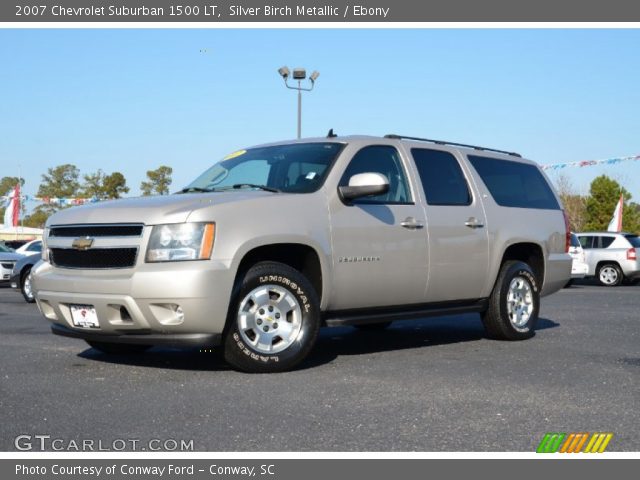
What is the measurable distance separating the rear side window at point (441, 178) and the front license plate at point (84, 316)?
309cm

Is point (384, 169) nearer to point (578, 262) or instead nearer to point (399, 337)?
point (399, 337)

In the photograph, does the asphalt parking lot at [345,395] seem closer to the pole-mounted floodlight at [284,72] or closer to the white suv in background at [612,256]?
the white suv in background at [612,256]

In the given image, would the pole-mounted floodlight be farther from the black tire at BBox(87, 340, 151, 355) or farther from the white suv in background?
the black tire at BBox(87, 340, 151, 355)

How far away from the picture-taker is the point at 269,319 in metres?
6.30

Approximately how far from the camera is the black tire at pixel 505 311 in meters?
8.26

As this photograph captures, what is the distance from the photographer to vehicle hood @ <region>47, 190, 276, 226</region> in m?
6.03

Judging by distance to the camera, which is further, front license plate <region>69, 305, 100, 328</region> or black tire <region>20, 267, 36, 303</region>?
black tire <region>20, 267, 36, 303</region>

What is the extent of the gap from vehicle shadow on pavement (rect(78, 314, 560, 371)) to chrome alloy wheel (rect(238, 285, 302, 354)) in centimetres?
35

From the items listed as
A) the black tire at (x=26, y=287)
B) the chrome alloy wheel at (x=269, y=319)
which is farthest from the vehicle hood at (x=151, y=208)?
the black tire at (x=26, y=287)

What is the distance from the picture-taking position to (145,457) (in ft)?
12.7

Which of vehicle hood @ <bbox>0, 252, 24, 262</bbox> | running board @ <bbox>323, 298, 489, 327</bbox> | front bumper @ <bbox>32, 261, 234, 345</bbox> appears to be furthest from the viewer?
vehicle hood @ <bbox>0, 252, 24, 262</bbox>

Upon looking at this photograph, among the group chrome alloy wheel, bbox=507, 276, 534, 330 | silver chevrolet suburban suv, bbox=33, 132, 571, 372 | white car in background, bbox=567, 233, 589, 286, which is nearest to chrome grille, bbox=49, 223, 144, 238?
silver chevrolet suburban suv, bbox=33, 132, 571, 372

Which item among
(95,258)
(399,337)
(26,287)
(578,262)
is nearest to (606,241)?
(578,262)
